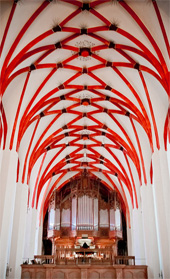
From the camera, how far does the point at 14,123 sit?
16.2 metres

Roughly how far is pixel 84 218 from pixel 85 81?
13616 mm

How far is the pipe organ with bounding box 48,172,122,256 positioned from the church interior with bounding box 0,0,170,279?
0.15 m

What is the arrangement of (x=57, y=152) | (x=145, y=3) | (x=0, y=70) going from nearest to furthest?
1. (x=145, y=3)
2. (x=0, y=70)
3. (x=57, y=152)

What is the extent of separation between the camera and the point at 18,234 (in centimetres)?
1761

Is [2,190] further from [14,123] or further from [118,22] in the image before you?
[118,22]

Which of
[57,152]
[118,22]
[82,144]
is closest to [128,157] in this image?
[82,144]

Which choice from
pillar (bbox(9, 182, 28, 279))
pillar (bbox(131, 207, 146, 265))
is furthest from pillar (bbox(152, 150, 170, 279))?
pillar (bbox(9, 182, 28, 279))

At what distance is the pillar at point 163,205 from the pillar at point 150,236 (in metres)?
1.69

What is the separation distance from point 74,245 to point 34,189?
6085mm

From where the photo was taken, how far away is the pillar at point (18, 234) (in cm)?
1661

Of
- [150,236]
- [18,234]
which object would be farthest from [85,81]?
[18,234]

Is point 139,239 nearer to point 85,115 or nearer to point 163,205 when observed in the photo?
point 163,205

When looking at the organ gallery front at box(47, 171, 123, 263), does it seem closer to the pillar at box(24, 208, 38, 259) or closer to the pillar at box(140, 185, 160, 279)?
the pillar at box(24, 208, 38, 259)

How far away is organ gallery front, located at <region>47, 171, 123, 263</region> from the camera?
26047mm
